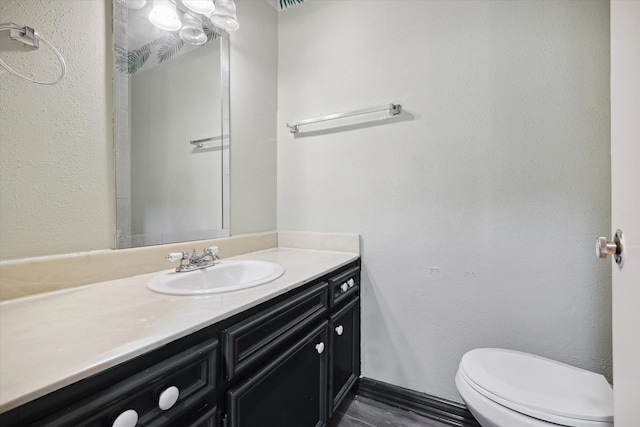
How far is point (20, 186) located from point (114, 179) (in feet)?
0.84

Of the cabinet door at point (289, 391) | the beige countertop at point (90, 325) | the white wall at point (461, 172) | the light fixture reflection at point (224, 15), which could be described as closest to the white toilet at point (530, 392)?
the white wall at point (461, 172)

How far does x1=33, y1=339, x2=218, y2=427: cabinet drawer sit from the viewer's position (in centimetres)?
48

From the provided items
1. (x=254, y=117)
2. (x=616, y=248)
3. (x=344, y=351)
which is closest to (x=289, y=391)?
(x=344, y=351)

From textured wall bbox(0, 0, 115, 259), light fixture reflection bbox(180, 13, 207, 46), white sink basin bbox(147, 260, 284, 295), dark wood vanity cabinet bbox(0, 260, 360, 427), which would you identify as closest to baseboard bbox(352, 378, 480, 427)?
dark wood vanity cabinet bbox(0, 260, 360, 427)

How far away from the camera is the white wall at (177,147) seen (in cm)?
116

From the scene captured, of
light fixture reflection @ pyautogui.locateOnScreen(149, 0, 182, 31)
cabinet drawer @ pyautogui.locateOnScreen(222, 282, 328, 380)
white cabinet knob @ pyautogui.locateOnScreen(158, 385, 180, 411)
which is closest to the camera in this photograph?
white cabinet knob @ pyautogui.locateOnScreen(158, 385, 180, 411)

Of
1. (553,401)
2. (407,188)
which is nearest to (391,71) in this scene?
(407,188)

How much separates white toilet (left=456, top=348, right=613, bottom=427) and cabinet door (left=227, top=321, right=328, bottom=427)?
566mm

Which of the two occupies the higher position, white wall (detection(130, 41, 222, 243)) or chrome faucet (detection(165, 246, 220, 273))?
white wall (detection(130, 41, 222, 243))

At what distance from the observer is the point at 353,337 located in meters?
1.55

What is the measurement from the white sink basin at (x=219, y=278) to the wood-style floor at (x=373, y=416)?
2.76 ft

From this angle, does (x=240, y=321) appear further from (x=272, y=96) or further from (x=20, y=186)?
(x=272, y=96)

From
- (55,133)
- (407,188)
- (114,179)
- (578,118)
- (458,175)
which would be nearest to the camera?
(55,133)

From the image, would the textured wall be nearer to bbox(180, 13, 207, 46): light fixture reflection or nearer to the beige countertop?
the beige countertop
